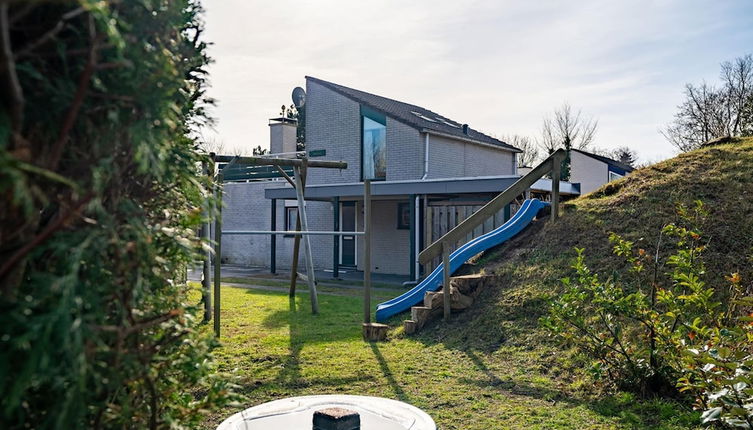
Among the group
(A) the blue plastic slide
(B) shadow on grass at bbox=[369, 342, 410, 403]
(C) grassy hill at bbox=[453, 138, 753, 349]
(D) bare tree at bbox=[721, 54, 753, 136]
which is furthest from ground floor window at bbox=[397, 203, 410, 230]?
(D) bare tree at bbox=[721, 54, 753, 136]

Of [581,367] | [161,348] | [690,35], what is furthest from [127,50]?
[690,35]

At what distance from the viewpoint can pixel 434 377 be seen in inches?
241

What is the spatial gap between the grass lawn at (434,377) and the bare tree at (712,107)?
82.6 ft

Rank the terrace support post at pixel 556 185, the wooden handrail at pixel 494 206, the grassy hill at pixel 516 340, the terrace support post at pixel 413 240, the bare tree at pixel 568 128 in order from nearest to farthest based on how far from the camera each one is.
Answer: the grassy hill at pixel 516 340
the wooden handrail at pixel 494 206
the terrace support post at pixel 556 185
the terrace support post at pixel 413 240
the bare tree at pixel 568 128

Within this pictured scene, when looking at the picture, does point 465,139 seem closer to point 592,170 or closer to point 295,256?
point 592,170

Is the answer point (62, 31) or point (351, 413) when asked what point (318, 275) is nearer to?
point (351, 413)

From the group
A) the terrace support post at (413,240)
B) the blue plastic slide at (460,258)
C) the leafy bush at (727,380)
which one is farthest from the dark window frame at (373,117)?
the leafy bush at (727,380)

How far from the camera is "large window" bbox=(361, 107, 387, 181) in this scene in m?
20.0

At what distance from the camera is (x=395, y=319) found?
900 cm

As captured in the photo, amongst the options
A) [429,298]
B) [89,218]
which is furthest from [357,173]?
[89,218]

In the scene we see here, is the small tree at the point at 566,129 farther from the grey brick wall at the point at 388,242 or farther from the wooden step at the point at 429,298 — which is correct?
the wooden step at the point at 429,298

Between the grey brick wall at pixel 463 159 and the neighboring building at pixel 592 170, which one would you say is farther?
the neighboring building at pixel 592 170

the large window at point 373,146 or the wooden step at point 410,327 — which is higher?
the large window at point 373,146

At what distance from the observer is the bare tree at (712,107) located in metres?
27.5
